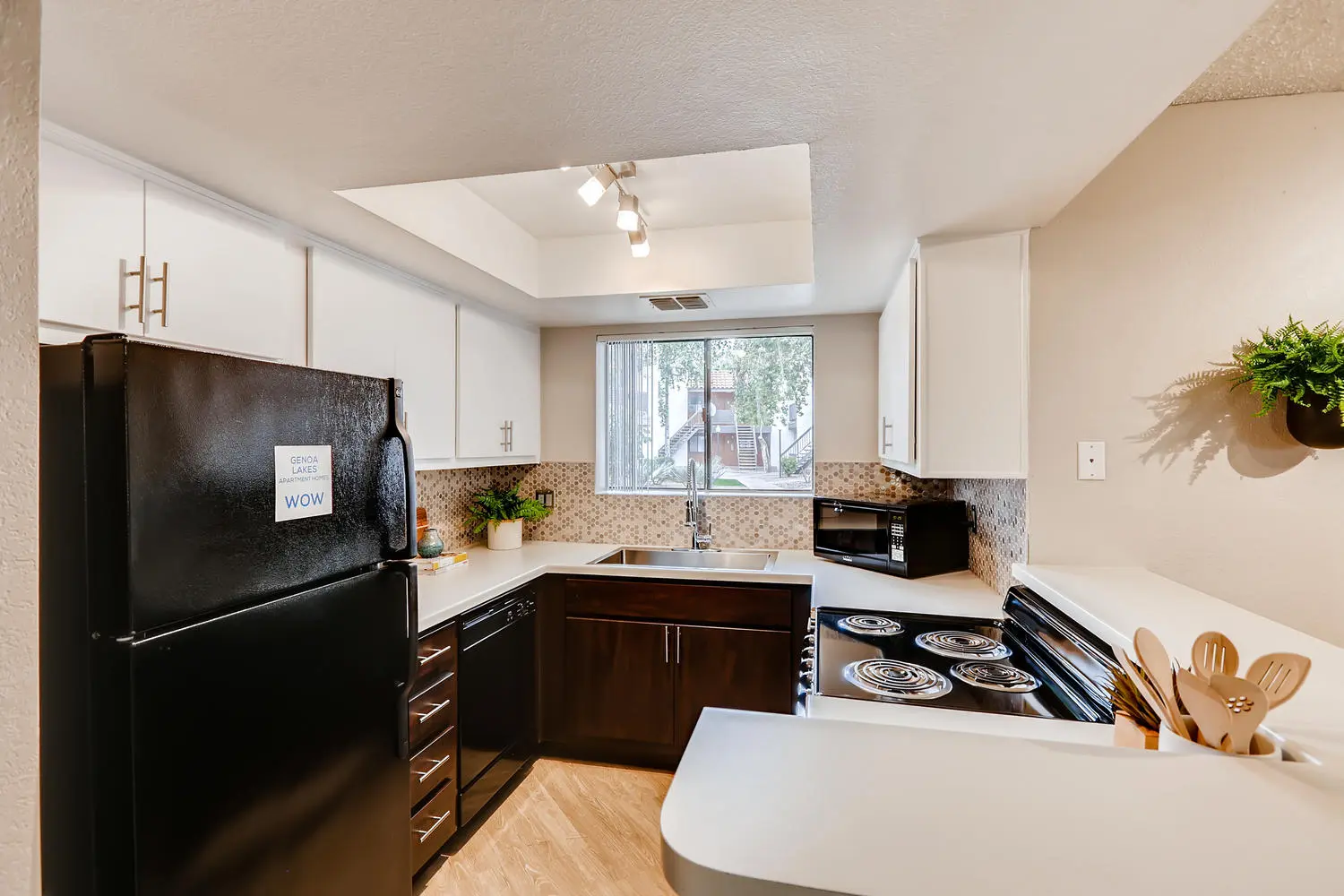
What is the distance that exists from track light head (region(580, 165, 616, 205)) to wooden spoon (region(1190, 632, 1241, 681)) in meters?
1.84

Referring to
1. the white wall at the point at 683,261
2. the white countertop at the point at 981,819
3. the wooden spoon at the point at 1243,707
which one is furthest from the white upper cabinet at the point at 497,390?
the wooden spoon at the point at 1243,707

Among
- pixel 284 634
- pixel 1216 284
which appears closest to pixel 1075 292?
pixel 1216 284

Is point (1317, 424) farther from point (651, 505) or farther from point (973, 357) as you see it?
point (651, 505)

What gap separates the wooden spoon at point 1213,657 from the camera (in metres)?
0.89

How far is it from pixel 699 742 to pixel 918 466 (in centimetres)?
146

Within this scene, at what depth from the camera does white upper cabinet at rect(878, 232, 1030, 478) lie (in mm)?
1962

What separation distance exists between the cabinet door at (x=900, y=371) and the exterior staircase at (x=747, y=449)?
0.67 metres

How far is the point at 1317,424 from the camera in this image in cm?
170

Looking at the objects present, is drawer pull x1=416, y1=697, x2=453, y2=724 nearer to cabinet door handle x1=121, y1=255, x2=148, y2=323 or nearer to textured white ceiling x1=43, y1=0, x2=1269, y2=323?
cabinet door handle x1=121, y1=255, x2=148, y2=323

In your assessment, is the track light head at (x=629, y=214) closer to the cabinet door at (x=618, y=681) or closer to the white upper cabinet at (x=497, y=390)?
the white upper cabinet at (x=497, y=390)

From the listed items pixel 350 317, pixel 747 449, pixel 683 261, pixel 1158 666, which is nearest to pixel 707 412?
pixel 747 449

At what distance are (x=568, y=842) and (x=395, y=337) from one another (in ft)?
6.28

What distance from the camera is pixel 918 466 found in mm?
2029

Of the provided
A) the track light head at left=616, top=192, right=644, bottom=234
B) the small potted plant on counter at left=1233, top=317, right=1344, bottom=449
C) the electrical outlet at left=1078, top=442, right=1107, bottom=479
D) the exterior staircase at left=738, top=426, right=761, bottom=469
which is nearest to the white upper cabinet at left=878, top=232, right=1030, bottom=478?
the electrical outlet at left=1078, top=442, right=1107, bottom=479
